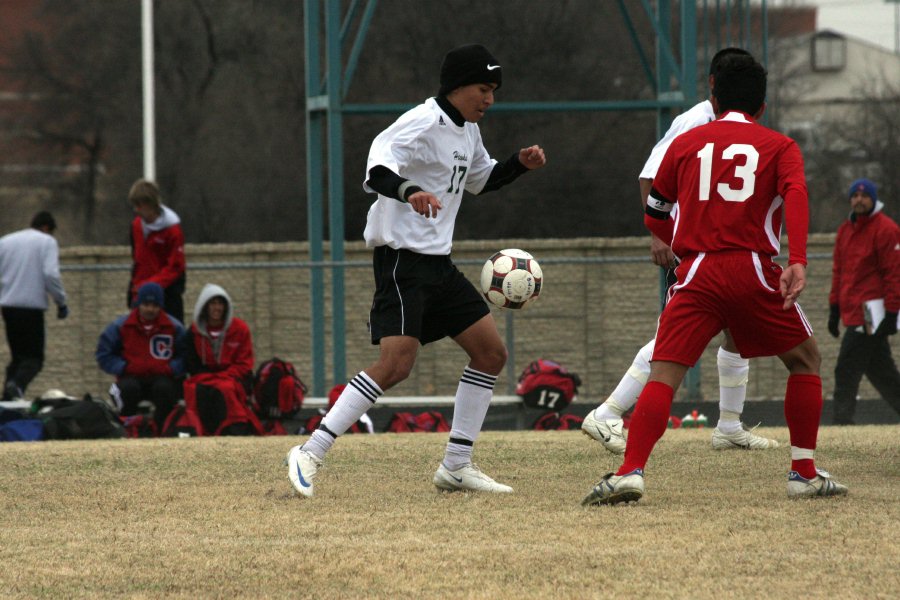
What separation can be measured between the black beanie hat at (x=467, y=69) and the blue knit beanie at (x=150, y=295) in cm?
586

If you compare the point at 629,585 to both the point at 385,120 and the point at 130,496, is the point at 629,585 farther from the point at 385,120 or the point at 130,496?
the point at 385,120

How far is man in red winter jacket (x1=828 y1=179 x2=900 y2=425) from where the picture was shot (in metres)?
12.1

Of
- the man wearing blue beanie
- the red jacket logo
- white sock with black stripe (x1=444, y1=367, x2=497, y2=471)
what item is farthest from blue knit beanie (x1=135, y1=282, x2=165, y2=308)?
white sock with black stripe (x1=444, y1=367, x2=497, y2=471)

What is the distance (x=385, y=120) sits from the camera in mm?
25391

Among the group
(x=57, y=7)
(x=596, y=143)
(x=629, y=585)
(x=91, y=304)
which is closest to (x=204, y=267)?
(x=91, y=304)

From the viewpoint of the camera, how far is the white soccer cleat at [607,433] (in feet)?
24.7

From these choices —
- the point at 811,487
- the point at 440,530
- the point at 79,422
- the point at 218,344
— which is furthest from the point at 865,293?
the point at 440,530

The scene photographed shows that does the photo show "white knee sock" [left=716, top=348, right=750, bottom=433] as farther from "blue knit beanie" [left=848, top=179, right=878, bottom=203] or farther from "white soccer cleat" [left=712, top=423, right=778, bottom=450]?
"blue knit beanie" [left=848, top=179, right=878, bottom=203]

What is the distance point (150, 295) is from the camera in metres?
11.6

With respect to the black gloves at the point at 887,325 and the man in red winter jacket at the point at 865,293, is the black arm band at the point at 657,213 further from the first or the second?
the black gloves at the point at 887,325

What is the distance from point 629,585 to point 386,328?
210 cm

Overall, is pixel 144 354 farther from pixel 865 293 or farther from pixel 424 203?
pixel 424 203

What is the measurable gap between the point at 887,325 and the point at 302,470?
7.47 meters

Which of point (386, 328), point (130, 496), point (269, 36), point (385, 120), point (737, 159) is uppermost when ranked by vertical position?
point (269, 36)
